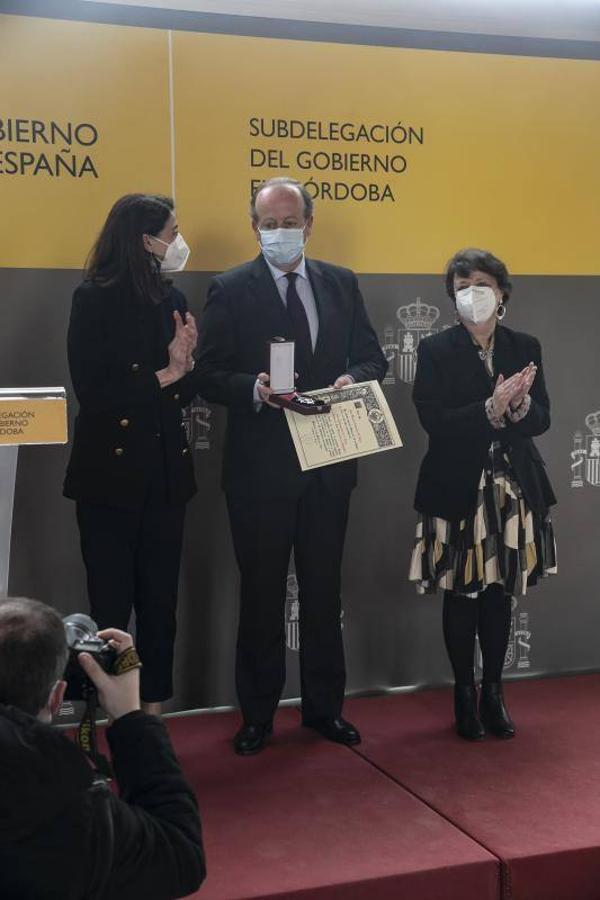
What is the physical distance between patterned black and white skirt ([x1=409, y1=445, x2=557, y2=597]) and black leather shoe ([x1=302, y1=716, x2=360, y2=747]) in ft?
1.75

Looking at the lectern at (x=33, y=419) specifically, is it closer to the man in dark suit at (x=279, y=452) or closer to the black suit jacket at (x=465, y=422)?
the man in dark suit at (x=279, y=452)

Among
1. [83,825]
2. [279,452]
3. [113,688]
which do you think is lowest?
[83,825]

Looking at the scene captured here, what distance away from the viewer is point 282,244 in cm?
330

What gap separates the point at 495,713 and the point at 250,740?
2.59 feet

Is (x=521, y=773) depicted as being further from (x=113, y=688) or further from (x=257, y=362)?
(x=113, y=688)

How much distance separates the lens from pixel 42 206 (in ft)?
11.7

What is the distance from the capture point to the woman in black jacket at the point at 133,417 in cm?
317

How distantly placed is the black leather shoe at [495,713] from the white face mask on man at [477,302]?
116 cm

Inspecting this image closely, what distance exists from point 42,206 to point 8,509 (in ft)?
3.54

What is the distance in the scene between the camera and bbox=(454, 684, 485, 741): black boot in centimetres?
353

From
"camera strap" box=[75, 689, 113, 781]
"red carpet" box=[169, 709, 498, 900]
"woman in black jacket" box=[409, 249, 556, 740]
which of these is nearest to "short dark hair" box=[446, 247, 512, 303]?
"woman in black jacket" box=[409, 249, 556, 740]

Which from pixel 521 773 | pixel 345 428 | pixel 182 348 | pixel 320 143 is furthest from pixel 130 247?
pixel 521 773

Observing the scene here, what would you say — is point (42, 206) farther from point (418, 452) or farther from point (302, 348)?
point (418, 452)

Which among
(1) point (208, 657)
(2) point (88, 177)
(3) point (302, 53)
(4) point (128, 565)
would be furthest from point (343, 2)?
(1) point (208, 657)
